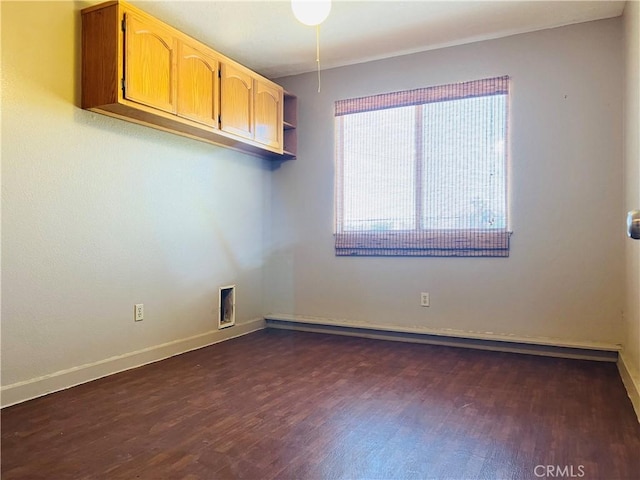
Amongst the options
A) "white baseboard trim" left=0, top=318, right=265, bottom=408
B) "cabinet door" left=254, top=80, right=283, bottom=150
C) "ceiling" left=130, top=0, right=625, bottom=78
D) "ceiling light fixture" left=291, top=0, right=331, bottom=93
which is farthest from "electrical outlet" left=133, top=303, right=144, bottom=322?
"ceiling light fixture" left=291, top=0, right=331, bottom=93

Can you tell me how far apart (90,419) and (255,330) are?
2244mm

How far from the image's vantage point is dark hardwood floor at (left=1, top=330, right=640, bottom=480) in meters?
1.70

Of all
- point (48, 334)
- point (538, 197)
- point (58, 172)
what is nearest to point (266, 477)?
point (48, 334)

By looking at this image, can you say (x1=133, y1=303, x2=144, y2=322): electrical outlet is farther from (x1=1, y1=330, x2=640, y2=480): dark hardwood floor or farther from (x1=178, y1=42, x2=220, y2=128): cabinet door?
(x1=178, y1=42, x2=220, y2=128): cabinet door

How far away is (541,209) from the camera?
340 centimetres

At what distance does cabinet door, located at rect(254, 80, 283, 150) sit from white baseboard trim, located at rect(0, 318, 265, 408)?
174 centimetres

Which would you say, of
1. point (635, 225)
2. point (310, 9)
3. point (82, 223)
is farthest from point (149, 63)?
point (635, 225)

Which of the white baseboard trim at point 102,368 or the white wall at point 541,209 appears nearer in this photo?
the white baseboard trim at point 102,368

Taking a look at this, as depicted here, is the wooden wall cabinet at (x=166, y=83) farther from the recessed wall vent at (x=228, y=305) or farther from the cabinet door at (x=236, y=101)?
the recessed wall vent at (x=228, y=305)

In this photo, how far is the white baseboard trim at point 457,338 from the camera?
3246 mm

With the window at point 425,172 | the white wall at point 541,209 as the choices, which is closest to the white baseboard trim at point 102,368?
the white wall at point 541,209

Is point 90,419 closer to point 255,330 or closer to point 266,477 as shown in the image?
point 266,477

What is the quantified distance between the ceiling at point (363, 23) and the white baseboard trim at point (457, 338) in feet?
7.80

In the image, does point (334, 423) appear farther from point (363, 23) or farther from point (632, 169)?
point (363, 23)
